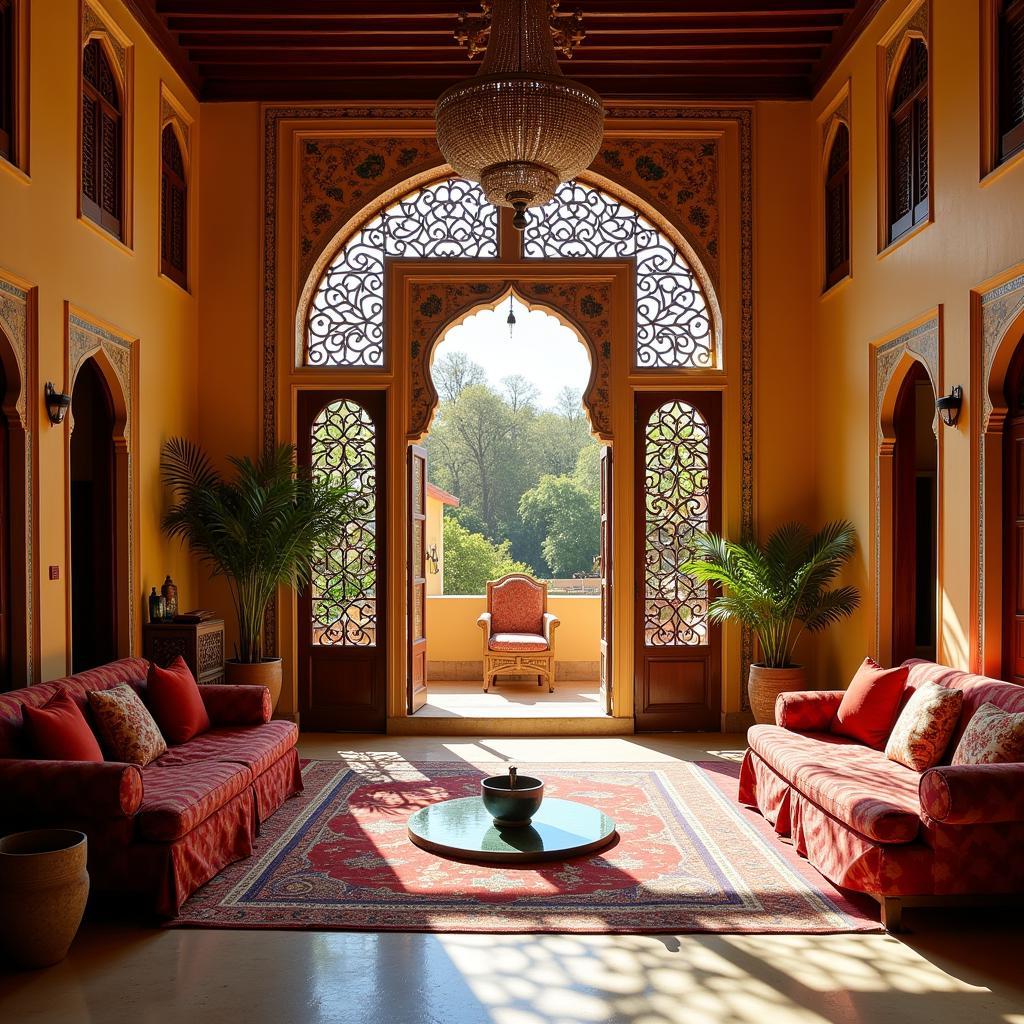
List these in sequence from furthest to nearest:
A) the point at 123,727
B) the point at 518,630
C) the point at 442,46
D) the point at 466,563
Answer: the point at 466,563 → the point at 518,630 → the point at 442,46 → the point at 123,727

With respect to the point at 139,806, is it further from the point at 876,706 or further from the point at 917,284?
the point at 917,284

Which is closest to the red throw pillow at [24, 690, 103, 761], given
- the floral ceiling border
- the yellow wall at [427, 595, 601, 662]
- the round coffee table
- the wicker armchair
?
the round coffee table

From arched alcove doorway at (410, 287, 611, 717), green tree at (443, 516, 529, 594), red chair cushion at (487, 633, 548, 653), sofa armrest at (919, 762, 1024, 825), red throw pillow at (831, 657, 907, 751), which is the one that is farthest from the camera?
arched alcove doorway at (410, 287, 611, 717)

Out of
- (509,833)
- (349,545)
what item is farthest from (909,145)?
(349,545)

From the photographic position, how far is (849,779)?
455 cm

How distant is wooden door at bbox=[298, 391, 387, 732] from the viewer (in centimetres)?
799

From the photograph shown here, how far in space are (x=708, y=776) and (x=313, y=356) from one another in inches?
174

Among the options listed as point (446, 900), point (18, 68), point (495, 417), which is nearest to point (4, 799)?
point (446, 900)

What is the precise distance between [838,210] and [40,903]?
6.78m

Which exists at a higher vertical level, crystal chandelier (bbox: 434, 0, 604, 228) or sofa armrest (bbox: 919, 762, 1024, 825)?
crystal chandelier (bbox: 434, 0, 604, 228)

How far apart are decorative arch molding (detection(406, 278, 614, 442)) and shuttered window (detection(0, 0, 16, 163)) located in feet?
11.2

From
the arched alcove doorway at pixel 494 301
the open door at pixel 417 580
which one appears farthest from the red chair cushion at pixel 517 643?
the arched alcove doorway at pixel 494 301

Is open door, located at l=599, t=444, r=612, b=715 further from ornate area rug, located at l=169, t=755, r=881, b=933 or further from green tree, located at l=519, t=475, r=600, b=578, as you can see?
green tree, located at l=519, t=475, r=600, b=578

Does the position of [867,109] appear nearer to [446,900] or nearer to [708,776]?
[708,776]
